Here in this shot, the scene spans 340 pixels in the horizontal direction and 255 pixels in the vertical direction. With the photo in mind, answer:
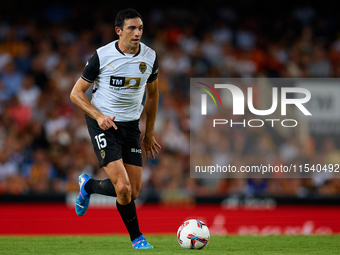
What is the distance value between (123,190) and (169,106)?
706 cm

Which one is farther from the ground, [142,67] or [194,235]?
[142,67]

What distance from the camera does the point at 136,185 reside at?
5.96m

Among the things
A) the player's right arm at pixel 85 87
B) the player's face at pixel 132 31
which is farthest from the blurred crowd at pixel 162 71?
the player's face at pixel 132 31

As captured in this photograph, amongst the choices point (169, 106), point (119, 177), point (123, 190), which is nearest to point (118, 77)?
point (119, 177)

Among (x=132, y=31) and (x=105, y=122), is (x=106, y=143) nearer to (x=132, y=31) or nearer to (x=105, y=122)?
(x=105, y=122)

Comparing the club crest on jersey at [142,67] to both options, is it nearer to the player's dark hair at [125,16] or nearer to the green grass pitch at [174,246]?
the player's dark hair at [125,16]

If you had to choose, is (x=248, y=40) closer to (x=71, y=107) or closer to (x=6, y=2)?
(x=71, y=107)

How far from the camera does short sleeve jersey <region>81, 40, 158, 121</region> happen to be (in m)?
5.73

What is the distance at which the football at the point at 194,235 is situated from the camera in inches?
218

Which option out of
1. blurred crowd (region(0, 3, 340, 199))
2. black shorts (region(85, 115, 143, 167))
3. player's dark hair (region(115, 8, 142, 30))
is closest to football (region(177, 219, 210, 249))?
black shorts (region(85, 115, 143, 167))

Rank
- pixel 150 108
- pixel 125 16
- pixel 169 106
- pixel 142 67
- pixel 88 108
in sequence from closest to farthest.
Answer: pixel 88 108 < pixel 125 16 < pixel 142 67 < pixel 150 108 < pixel 169 106

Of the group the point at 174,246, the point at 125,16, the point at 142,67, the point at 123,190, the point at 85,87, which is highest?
the point at 125,16

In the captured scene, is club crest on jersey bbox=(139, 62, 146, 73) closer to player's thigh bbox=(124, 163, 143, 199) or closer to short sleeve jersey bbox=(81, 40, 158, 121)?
short sleeve jersey bbox=(81, 40, 158, 121)

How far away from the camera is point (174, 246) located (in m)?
6.00
